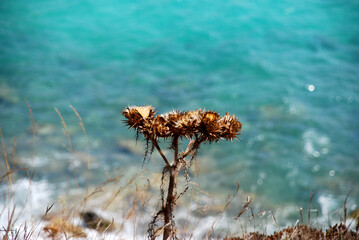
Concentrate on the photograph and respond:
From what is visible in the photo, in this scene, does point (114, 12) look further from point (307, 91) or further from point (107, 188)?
point (107, 188)

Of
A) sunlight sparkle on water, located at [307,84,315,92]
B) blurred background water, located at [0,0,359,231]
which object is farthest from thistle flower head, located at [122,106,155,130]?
sunlight sparkle on water, located at [307,84,315,92]

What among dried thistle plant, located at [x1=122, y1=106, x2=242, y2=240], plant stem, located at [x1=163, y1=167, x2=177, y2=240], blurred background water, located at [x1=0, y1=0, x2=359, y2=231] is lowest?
plant stem, located at [x1=163, y1=167, x2=177, y2=240]

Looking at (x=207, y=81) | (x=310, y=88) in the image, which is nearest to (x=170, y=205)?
(x=207, y=81)

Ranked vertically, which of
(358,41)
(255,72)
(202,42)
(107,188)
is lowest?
(107,188)

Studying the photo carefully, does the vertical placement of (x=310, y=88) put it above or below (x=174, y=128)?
above

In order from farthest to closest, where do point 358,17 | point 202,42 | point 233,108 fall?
point 358,17 < point 202,42 < point 233,108

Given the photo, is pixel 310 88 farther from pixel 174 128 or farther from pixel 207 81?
pixel 174 128

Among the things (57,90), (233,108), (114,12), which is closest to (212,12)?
(114,12)

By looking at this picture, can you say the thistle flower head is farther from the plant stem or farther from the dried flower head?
the plant stem

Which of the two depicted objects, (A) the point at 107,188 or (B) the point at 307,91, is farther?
(B) the point at 307,91
